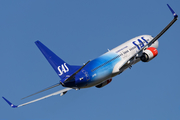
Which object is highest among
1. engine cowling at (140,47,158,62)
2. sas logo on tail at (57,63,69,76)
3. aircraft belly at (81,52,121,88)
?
Result: sas logo on tail at (57,63,69,76)

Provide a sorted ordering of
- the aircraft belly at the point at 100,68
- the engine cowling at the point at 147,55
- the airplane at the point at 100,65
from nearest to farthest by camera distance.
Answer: the airplane at the point at 100,65, the aircraft belly at the point at 100,68, the engine cowling at the point at 147,55

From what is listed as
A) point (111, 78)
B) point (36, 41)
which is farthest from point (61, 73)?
point (111, 78)

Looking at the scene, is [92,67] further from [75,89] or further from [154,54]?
[154,54]

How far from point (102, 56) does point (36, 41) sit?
9.29 m

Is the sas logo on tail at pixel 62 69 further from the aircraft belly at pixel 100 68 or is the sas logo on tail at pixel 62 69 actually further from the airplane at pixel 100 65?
the aircraft belly at pixel 100 68

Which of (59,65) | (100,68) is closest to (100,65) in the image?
(100,68)

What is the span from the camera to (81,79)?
45.8 metres

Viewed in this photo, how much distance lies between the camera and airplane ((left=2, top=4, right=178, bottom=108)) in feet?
151

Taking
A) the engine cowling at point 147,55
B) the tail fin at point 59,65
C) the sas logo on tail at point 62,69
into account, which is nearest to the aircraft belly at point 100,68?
the tail fin at point 59,65

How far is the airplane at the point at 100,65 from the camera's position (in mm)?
45916

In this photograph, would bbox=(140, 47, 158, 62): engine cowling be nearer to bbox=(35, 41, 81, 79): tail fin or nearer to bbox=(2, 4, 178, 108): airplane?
bbox=(2, 4, 178, 108): airplane

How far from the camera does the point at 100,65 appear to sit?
49.0 m

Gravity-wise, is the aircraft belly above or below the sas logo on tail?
below

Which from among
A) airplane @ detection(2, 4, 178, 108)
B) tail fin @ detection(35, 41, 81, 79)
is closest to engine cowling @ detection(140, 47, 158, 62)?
airplane @ detection(2, 4, 178, 108)
